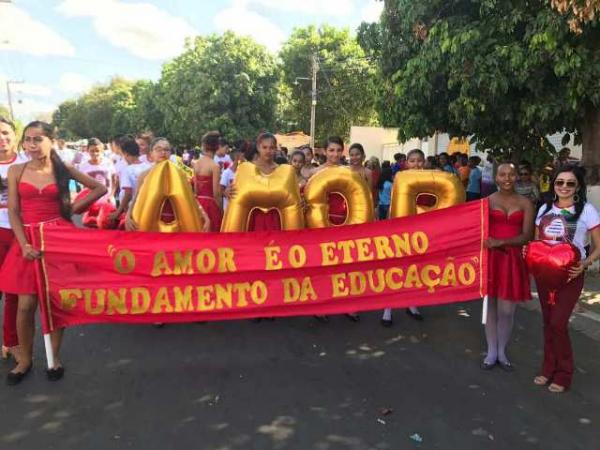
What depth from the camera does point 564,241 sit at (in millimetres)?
3520


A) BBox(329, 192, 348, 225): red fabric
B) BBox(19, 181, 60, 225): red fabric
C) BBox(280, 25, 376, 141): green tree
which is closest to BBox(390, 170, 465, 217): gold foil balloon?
BBox(329, 192, 348, 225): red fabric

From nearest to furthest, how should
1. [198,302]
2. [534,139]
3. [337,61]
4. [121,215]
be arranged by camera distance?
[198,302]
[121,215]
[534,139]
[337,61]

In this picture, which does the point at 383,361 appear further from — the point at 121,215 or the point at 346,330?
the point at 121,215

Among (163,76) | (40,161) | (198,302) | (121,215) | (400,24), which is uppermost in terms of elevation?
(163,76)

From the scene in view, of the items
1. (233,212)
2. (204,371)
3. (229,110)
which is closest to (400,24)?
(233,212)

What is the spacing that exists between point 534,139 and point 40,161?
6.67 meters

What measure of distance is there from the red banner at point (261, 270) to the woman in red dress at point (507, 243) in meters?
0.09

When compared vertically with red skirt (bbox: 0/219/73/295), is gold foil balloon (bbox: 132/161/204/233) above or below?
above

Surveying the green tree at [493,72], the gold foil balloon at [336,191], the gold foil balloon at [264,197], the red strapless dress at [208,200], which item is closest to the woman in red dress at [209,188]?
the red strapless dress at [208,200]

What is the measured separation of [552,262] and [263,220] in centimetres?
244

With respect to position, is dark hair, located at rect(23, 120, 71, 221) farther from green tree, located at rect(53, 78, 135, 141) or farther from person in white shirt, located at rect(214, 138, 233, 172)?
green tree, located at rect(53, 78, 135, 141)

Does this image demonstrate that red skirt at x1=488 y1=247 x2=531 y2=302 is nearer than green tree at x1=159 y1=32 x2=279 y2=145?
Yes

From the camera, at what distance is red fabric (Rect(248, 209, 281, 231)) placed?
15.6 feet

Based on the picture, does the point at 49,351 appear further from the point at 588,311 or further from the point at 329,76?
the point at 329,76
